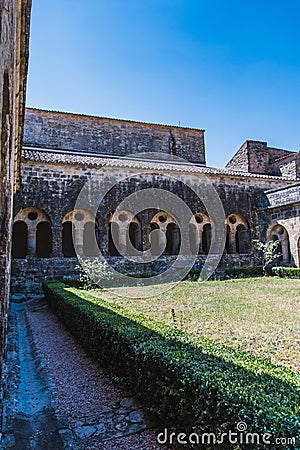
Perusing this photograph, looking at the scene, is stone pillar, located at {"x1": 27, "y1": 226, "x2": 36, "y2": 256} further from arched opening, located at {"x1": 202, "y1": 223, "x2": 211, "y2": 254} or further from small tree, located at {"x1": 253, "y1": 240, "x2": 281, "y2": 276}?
small tree, located at {"x1": 253, "y1": 240, "x2": 281, "y2": 276}

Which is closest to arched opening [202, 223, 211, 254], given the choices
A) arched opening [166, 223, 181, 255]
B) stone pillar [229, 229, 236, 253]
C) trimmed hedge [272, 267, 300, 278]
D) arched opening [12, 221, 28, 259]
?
stone pillar [229, 229, 236, 253]

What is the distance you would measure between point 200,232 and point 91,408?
41.6 ft

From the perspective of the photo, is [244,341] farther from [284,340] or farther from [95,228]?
[95,228]

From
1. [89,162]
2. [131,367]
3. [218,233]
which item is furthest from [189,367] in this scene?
[218,233]

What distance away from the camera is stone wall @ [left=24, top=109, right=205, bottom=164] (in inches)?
706

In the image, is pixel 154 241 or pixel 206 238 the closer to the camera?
pixel 154 241

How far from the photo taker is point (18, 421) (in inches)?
119

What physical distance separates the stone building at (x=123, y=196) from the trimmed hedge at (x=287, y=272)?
53.5 inches

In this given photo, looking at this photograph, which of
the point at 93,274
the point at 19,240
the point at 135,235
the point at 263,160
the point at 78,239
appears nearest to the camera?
the point at 93,274

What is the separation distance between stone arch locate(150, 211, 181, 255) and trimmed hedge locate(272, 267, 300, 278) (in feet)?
13.8

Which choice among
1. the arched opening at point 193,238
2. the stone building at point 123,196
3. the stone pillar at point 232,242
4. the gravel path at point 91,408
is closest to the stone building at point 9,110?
the gravel path at point 91,408

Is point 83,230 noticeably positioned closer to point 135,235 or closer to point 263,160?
point 135,235

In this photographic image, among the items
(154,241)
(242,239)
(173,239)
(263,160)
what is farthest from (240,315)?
(263,160)

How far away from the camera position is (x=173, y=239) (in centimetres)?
1574
